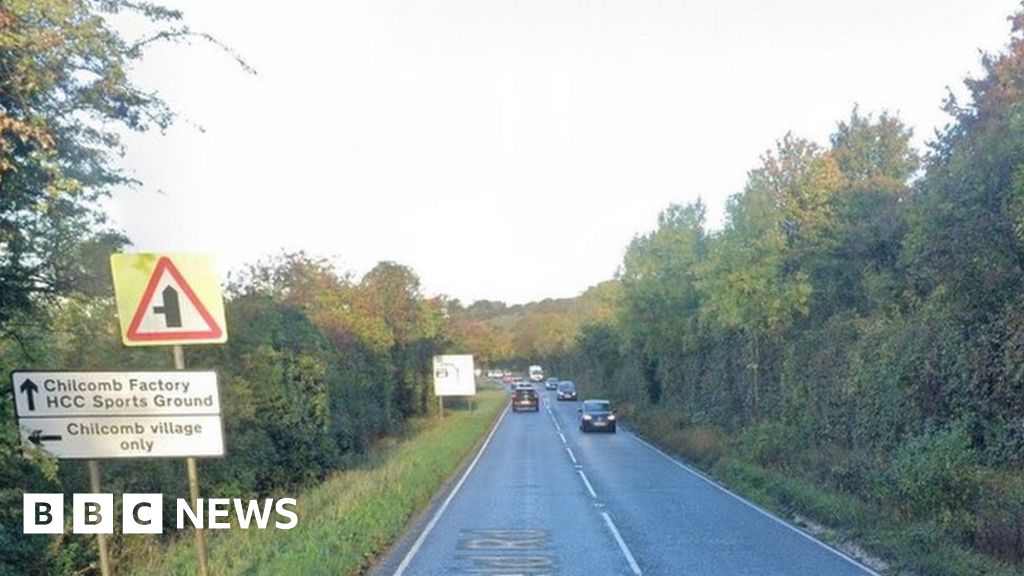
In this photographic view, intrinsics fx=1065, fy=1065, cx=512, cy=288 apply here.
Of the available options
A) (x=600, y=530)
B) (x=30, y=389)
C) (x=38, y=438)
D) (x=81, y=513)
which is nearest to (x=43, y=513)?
(x=81, y=513)

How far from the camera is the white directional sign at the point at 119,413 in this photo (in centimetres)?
809

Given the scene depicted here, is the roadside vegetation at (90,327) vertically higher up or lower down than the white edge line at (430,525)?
higher up

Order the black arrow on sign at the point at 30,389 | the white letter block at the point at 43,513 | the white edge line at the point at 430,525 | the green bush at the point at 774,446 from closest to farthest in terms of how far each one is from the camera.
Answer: the black arrow on sign at the point at 30,389
the white letter block at the point at 43,513
the white edge line at the point at 430,525
the green bush at the point at 774,446

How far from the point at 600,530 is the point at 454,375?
40677 mm

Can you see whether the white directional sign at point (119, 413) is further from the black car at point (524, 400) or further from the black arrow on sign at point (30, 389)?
the black car at point (524, 400)

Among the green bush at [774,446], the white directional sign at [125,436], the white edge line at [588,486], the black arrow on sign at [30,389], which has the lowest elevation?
the white edge line at [588,486]

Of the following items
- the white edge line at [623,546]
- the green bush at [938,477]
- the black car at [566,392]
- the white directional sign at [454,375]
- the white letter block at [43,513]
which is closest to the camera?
the white letter block at [43,513]

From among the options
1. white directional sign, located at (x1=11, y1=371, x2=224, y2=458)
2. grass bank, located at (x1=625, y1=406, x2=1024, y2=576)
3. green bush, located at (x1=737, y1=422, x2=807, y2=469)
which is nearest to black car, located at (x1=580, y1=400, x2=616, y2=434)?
grass bank, located at (x1=625, y1=406, x2=1024, y2=576)

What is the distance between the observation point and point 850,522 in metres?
17.7

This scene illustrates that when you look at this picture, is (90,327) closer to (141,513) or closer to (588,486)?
(141,513)

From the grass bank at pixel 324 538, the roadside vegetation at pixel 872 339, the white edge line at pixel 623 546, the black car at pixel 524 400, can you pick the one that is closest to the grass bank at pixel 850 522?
the roadside vegetation at pixel 872 339

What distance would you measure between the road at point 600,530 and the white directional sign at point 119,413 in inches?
239

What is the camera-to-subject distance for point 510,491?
2466cm

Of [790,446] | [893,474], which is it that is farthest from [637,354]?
[893,474]
